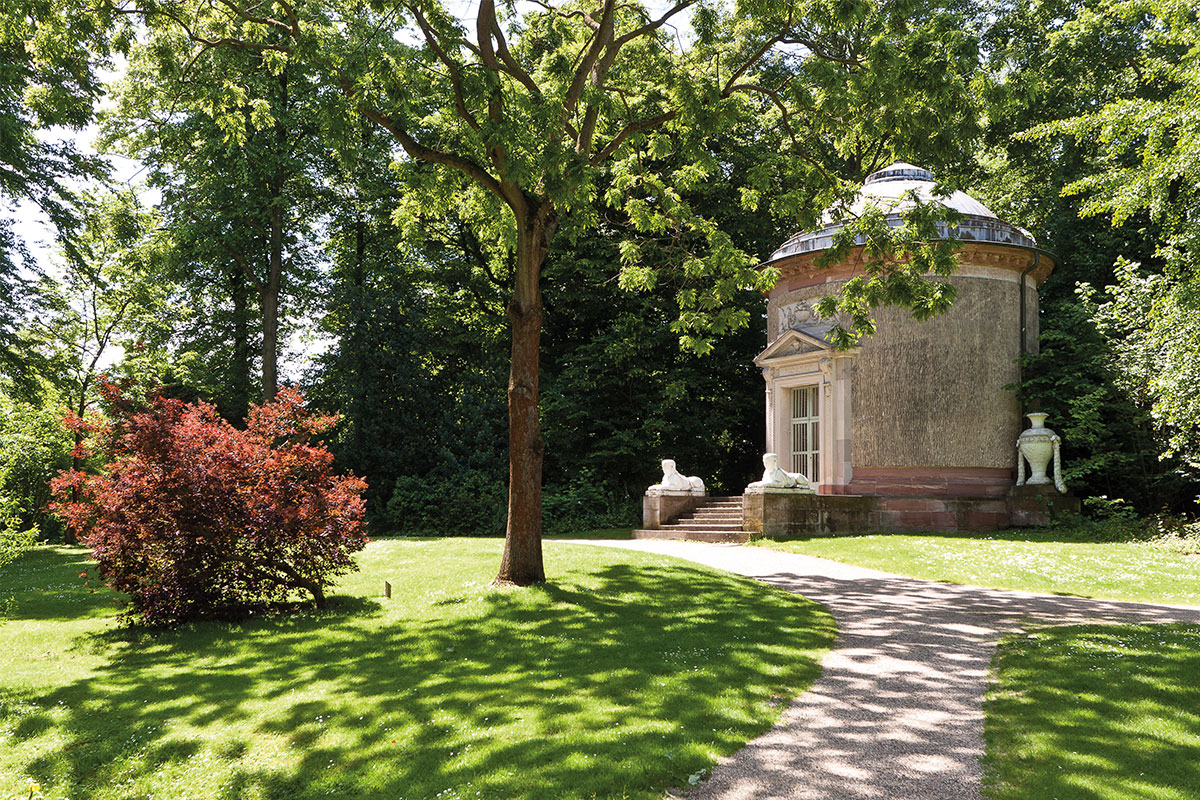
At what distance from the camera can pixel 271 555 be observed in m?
9.88

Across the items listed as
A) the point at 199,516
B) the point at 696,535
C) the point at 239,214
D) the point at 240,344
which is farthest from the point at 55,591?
the point at 240,344

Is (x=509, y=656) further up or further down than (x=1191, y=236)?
further down

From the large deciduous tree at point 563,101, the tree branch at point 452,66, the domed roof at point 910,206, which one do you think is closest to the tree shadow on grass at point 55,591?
the large deciduous tree at point 563,101

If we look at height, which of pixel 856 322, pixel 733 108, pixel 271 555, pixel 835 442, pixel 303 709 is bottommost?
pixel 303 709

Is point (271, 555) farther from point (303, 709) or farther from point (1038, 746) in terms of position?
point (1038, 746)

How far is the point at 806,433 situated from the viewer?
19.3 meters

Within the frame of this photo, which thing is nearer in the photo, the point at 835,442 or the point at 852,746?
the point at 852,746

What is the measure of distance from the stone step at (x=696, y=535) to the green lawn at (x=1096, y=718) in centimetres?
891

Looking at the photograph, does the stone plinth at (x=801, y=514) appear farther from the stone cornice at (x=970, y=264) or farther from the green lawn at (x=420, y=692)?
the green lawn at (x=420, y=692)

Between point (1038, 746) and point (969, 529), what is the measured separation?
43.0 feet

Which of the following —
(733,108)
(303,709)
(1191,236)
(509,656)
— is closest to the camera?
(303,709)

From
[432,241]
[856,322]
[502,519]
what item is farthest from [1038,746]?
[432,241]

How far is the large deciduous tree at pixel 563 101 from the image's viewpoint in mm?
9773

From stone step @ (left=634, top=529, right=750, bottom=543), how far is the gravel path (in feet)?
17.3
